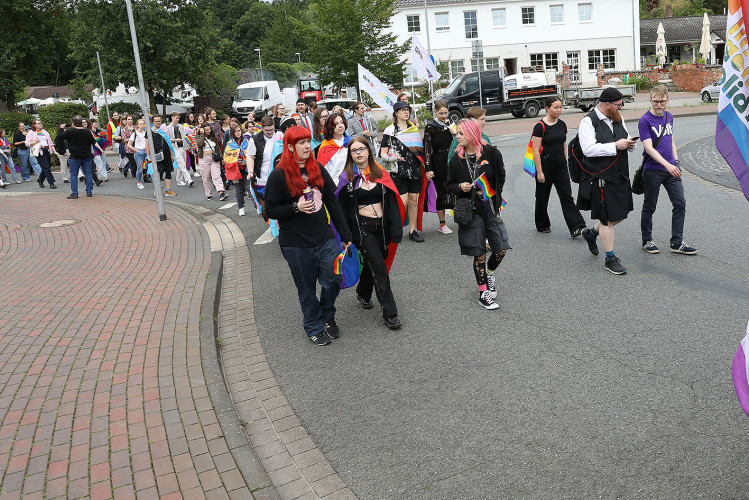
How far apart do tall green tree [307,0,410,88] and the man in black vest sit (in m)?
29.2

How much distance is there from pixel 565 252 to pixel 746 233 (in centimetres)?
229

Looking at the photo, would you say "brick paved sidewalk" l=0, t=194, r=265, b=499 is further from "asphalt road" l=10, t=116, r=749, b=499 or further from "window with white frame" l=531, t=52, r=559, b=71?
"window with white frame" l=531, t=52, r=559, b=71

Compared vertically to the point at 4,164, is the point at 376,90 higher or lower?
higher

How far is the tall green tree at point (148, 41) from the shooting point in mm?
38062

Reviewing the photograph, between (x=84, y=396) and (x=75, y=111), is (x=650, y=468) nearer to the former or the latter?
(x=84, y=396)

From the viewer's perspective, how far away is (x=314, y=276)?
5797 millimetres

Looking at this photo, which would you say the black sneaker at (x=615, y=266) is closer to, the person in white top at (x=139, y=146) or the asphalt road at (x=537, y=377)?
the asphalt road at (x=537, y=377)

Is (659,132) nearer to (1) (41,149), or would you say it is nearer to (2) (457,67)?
(1) (41,149)

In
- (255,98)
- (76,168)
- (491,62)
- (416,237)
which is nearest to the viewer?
(416,237)

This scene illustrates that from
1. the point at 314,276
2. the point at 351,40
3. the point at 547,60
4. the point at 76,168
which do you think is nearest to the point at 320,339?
the point at 314,276

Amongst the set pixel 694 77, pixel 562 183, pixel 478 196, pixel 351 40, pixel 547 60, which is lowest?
pixel 562 183

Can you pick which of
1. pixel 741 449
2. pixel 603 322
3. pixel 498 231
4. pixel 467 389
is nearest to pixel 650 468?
pixel 741 449

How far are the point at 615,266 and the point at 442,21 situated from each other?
4561 centimetres

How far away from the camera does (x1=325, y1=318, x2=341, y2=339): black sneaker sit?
6047 millimetres
